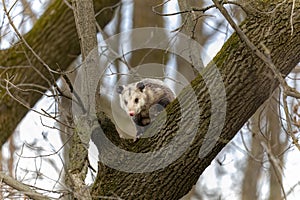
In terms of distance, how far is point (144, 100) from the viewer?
5.02 m

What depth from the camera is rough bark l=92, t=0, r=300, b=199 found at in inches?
144

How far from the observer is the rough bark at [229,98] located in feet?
12.0

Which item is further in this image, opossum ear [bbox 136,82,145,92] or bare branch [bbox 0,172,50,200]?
opossum ear [bbox 136,82,145,92]

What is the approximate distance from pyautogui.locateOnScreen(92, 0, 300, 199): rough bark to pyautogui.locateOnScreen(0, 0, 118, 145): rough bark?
2.25 m

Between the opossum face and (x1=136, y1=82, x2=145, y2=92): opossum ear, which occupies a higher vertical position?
(x1=136, y1=82, x2=145, y2=92): opossum ear

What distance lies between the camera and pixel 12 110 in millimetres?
6168

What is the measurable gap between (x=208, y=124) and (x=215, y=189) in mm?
4693

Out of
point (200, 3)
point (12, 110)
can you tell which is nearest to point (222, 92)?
point (12, 110)

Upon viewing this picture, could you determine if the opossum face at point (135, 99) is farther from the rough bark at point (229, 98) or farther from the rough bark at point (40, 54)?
the rough bark at point (40, 54)

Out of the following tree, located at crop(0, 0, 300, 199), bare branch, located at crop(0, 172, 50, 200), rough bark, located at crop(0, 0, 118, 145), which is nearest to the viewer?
tree, located at crop(0, 0, 300, 199)

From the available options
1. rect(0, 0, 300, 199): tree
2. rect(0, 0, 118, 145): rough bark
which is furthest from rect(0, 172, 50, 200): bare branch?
rect(0, 0, 118, 145): rough bark

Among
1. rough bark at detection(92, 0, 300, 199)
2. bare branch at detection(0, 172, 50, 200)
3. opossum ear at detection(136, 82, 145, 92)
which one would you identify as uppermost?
opossum ear at detection(136, 82, 145, 92)

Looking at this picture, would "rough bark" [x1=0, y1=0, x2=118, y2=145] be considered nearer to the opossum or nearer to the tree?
the opossum

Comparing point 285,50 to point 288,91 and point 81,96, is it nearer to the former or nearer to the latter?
point 288,91
